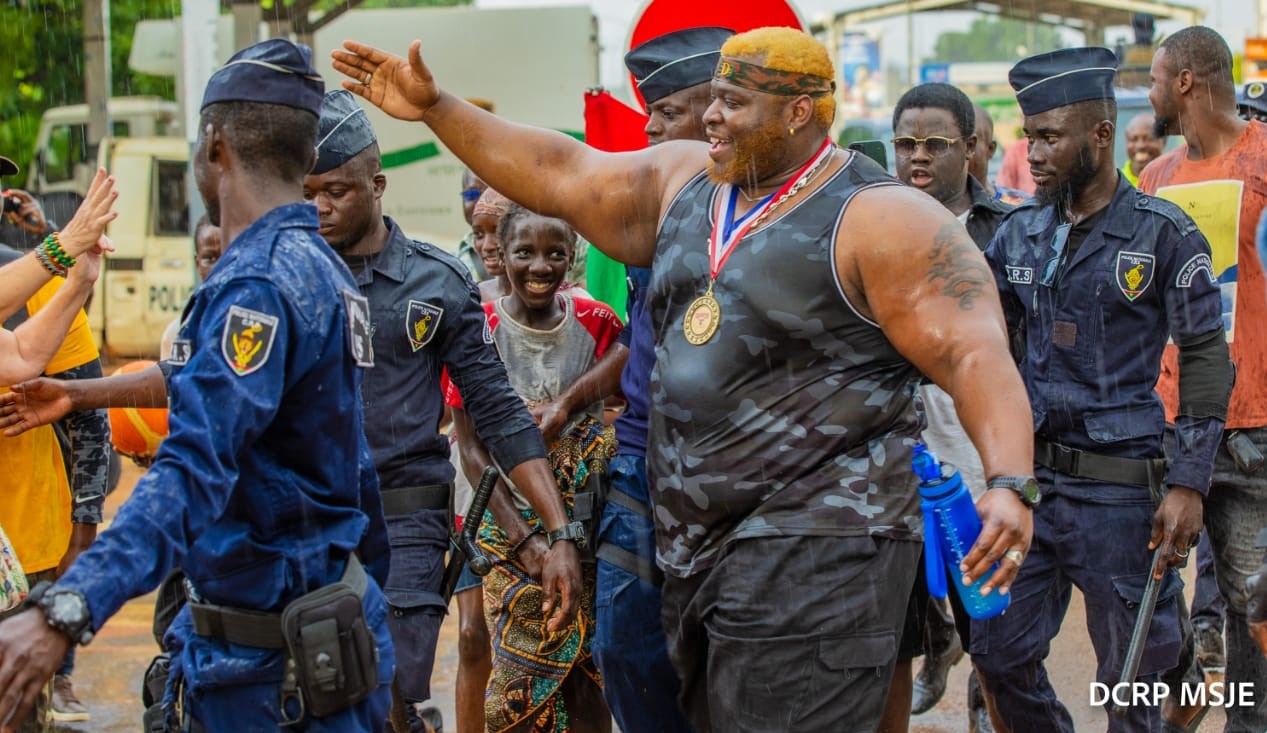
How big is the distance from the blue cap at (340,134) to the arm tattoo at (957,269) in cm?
194

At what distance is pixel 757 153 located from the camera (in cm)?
413

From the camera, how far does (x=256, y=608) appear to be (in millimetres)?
3346

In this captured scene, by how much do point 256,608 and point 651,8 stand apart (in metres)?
3.52

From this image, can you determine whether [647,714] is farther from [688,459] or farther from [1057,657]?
[1057,657]

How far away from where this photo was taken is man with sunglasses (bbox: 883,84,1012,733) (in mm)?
6047

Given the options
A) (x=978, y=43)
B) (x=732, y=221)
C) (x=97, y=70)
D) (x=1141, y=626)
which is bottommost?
(x=1141, y=626)

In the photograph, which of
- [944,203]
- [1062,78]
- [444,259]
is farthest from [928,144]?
Answer: [444,259]

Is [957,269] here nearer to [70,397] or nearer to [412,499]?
[412,499]

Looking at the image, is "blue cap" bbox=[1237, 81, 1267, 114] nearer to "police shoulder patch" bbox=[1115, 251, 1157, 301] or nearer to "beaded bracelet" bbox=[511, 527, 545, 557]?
"police shoulder patch" bbox=[1115, 251, 1157, 301]

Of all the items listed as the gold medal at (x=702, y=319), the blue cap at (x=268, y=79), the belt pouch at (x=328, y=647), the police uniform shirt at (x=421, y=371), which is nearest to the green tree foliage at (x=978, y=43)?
the police uniform shirt at (x=421, y=371)

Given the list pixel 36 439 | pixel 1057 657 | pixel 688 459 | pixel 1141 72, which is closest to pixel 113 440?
pixel 36 439

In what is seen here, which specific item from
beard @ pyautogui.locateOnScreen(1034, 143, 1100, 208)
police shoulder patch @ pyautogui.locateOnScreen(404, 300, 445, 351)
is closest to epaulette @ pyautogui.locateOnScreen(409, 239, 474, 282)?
police shoulder patch @ pyautogui.locateOnScreen(404, 300, 445, 351)

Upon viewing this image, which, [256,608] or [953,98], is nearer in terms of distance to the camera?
[256,608]

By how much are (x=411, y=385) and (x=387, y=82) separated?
973 mm
